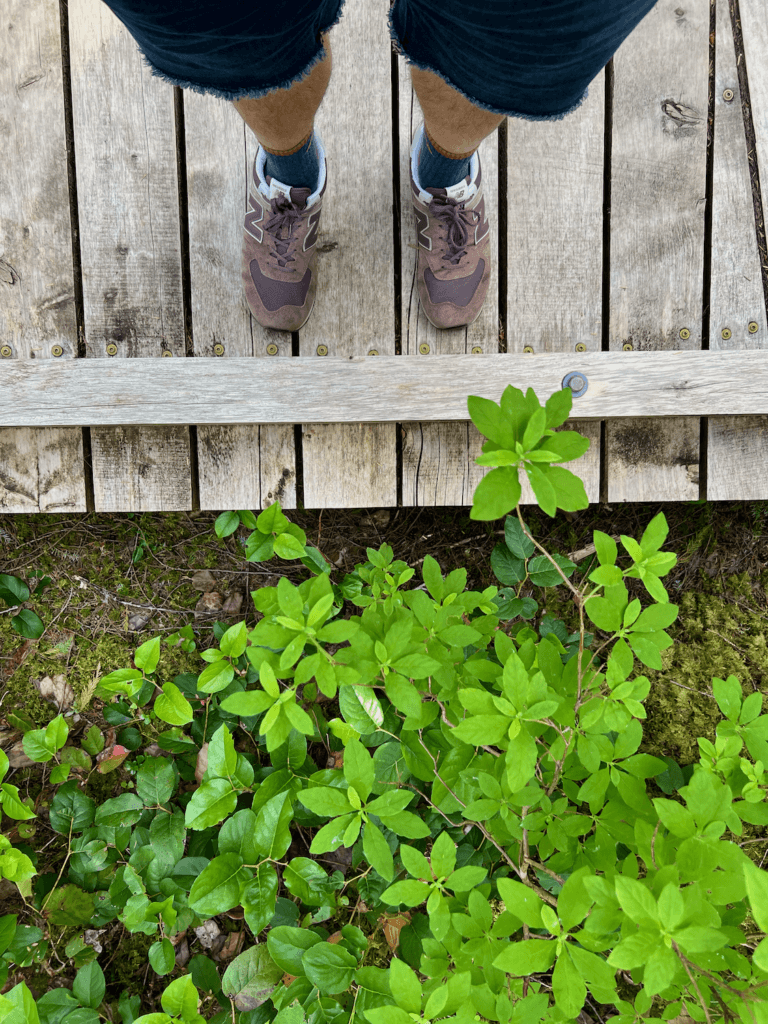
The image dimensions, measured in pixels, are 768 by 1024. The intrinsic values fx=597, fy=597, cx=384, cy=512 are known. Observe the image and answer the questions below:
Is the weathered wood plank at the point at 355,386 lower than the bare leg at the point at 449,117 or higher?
lower

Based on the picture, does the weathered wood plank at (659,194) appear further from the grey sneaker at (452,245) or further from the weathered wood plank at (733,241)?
the grey sneaker at (452,245)

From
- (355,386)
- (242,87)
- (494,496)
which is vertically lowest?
(494,496)

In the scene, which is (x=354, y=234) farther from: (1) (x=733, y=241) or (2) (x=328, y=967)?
(2) (x=328, y=967)

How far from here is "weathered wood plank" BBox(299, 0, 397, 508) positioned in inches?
67.6

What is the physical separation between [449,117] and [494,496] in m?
0.93

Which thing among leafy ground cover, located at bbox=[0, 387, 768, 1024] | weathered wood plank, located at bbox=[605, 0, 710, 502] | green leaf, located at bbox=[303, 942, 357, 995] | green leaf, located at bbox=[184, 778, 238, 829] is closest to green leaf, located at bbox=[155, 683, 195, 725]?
leafy ground cover, located at bbox=[0, 387, 768, 1024]

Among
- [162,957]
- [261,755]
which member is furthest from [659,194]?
[162,957]

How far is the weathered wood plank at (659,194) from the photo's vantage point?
1762 millimetres

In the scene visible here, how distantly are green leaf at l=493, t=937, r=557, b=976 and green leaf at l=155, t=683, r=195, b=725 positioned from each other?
81cm

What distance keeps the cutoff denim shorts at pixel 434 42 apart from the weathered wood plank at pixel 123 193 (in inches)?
28.8

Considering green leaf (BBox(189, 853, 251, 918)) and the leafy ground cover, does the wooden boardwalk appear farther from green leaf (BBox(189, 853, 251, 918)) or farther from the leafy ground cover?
green leaf (BBox(189, 853, 251, 918))

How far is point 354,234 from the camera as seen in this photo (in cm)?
175

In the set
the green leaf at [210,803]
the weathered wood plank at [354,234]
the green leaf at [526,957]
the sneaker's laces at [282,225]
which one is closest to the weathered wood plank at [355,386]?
the weathered wood plank at [354,234]

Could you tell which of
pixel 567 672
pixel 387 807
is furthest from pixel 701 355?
pixel 387 807
